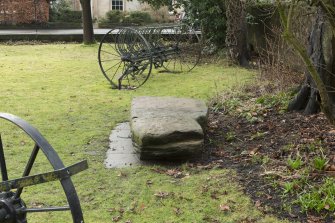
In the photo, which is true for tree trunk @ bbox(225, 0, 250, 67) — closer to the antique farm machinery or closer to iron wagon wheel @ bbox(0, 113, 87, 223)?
the antique farm machinery

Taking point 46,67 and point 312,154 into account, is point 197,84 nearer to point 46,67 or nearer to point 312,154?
point 46,67

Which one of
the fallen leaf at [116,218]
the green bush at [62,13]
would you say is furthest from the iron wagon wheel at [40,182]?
the green bush at [62,13]

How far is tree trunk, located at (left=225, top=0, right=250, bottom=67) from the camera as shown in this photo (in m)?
13.1

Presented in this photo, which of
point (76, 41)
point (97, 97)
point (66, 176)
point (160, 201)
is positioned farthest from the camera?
point (76, 41)

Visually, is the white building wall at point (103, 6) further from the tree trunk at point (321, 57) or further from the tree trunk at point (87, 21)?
the tree trunk at point (321, 57)

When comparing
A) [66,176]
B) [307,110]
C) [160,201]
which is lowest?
[160,201]

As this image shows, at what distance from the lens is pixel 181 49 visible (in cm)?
1272

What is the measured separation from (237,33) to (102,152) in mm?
8357

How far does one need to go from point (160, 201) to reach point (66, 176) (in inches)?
90.5

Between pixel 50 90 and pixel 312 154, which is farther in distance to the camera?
pixel 50 90

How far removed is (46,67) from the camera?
13.5m

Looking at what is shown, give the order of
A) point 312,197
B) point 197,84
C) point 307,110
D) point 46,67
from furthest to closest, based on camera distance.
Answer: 1. point 46,67
2. point 197,84
3. point 307,110
4. point 312,197

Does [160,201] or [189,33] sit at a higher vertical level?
[189,33]

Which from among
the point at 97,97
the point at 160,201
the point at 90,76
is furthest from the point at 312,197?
the point at 90,76
